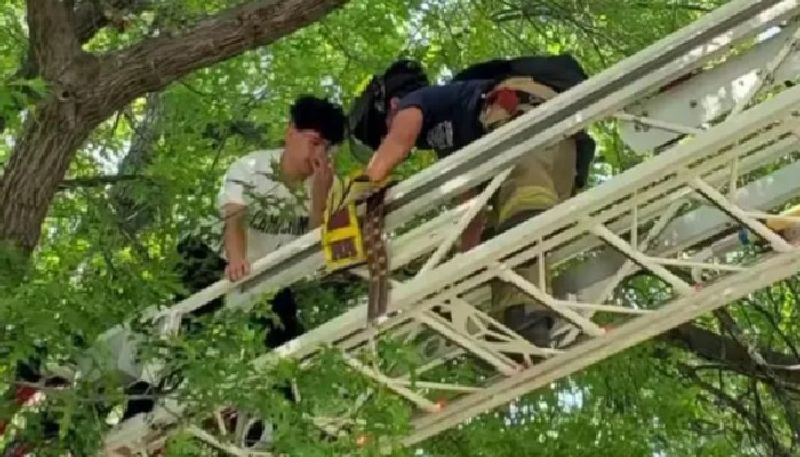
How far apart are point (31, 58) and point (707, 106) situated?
2299 millimetres

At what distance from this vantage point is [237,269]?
505 centimetres

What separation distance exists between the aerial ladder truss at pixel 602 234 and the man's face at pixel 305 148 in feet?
1.55

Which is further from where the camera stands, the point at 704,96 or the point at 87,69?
the point at 87,69

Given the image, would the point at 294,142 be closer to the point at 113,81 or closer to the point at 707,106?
the point at 113,81

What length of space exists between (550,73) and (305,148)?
3.38 ft

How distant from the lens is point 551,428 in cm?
678

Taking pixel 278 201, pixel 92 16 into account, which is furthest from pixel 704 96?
pixel 92 16

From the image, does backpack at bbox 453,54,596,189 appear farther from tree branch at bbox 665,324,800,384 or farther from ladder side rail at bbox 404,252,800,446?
tree branch at bbox 665,324,800,384

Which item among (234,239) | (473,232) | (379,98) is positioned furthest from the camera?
(234,239)

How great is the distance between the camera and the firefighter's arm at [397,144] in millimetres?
4629

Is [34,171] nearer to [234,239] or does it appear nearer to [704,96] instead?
[234,239]

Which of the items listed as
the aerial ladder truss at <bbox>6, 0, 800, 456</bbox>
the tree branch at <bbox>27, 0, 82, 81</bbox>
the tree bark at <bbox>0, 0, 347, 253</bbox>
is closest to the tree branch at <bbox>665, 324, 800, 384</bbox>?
the aerial ladder truss at <bbox>6, 0, 800, 456</bbox>

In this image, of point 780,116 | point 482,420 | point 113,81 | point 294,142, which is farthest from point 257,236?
point 780,116

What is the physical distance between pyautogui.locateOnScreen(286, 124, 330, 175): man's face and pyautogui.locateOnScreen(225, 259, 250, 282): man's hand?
47cm
